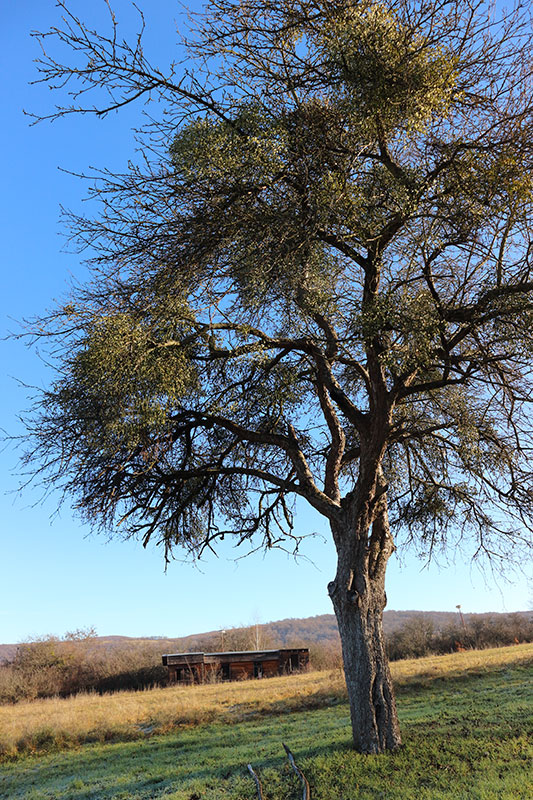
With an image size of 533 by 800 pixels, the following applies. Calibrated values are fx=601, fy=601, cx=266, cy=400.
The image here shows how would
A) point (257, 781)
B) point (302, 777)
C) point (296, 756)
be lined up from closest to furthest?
point (302, 777) < point (257, 781) < point (296, 756)

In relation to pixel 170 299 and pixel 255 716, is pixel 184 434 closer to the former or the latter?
pixel 170 299

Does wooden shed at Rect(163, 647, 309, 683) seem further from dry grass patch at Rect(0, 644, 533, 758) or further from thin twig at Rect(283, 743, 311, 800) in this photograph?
thin twig at Rect(283, 743, 311, 800)

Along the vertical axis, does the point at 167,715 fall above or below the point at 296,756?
below

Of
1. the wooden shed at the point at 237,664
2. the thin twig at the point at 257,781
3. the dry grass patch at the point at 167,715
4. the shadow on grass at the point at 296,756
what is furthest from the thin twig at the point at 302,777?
the wooden shed at the point at 237,664

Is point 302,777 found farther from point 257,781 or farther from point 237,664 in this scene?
point 237,664

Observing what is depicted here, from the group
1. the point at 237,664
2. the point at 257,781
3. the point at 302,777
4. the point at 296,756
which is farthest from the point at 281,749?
the point at 237,664

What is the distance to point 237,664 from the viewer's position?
131ft

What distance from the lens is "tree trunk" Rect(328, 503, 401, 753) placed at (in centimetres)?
925

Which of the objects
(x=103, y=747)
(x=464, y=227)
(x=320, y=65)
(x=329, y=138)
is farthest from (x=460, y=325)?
(x=103, y=747)

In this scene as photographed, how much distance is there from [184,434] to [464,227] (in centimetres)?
624

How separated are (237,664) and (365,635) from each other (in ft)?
110

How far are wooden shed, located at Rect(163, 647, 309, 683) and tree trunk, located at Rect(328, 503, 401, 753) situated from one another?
106 ft

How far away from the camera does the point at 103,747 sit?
16984 millimetres

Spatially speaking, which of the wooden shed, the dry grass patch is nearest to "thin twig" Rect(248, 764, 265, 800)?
the dry grass patch
